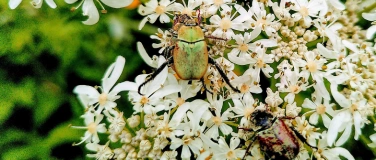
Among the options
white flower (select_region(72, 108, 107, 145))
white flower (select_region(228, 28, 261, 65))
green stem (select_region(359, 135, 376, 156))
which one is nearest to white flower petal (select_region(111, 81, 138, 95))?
white flower (select_region(72, 108, 107, 145))

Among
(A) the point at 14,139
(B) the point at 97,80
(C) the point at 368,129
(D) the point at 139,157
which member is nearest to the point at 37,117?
(A) the point at 14,139

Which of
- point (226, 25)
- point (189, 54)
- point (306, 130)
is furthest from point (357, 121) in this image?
point (189, 54)

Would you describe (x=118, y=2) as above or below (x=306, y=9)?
above

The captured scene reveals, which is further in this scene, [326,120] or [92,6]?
[92,6]

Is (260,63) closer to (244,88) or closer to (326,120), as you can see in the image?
(244,88)

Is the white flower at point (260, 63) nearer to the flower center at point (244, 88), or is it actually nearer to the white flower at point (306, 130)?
the flower center at point (244, 88)

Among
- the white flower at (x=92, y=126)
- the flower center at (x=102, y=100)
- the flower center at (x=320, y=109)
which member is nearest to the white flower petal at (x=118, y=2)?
the flower center at (x=102, y=100)
